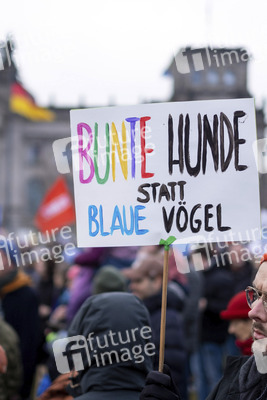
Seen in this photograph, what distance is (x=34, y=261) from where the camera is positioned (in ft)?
26.3

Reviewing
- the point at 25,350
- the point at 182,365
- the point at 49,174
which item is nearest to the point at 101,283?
the point at 182,365

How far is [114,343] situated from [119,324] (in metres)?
0.08

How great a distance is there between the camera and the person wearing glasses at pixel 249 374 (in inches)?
65.8

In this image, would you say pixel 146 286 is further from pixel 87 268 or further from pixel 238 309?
pixel 87 268

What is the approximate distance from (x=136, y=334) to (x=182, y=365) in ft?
5.17

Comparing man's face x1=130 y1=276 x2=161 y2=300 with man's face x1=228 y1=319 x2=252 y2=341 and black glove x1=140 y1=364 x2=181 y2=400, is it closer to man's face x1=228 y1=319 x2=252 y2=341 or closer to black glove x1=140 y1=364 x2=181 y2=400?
man's face x1=228 y1=319 x2=252 y2=341

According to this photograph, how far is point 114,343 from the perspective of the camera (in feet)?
6.95

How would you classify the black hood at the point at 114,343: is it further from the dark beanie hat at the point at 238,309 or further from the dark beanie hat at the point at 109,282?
the dark beanie hat at the point at 109,282

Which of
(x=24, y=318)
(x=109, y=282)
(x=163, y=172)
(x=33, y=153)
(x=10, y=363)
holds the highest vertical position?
(x=163, y=172)

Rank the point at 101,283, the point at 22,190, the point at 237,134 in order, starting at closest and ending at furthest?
the point at 237,134
the point at 101,283
the point at 22,190

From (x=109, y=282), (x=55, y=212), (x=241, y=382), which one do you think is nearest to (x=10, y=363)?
(x=109, y=282)

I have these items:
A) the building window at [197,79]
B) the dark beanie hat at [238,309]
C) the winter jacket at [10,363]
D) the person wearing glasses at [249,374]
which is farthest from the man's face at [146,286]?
the building window at [197,79]

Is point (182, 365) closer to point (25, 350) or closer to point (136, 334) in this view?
point (25, 350)

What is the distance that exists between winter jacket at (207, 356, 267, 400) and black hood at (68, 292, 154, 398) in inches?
15.0
